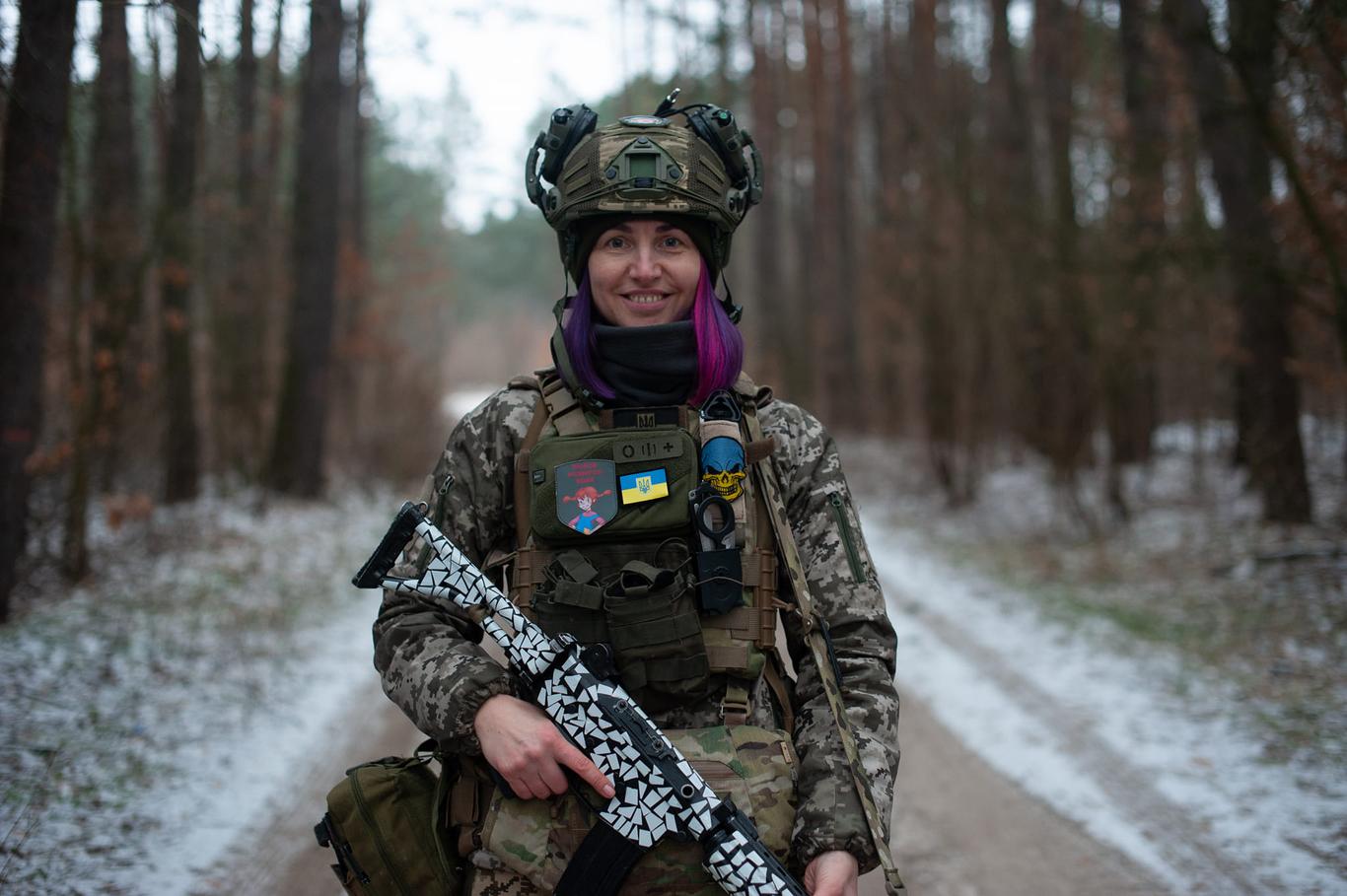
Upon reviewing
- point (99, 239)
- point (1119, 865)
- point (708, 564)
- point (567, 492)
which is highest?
point (99, 239)

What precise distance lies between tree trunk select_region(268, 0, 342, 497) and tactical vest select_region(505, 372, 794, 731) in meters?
12.0

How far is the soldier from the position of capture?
189cm

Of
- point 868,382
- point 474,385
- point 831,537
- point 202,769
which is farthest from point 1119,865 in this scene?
point 474,385

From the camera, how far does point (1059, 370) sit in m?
10.8

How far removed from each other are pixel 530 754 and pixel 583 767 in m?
0.10

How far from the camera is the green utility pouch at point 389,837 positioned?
77.7 inches

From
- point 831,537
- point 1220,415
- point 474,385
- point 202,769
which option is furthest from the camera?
point 474,385

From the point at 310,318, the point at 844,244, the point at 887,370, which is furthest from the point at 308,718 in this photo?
the point at 844,244

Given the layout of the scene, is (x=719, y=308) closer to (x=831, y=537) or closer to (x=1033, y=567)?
(x=831, y=537)

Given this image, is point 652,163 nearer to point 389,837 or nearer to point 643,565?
point 643,565

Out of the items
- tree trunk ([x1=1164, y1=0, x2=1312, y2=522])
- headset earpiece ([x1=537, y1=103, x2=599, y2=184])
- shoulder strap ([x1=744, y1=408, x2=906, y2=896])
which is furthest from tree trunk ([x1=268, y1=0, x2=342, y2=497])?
shoulder strap ([x1=744, y1=408, x2=906, y2=896])

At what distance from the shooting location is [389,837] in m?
1.98

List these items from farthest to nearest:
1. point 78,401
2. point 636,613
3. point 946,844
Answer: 1. point 78,401
2. point 946,844
3. point 636,613

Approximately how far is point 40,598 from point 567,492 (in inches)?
271
